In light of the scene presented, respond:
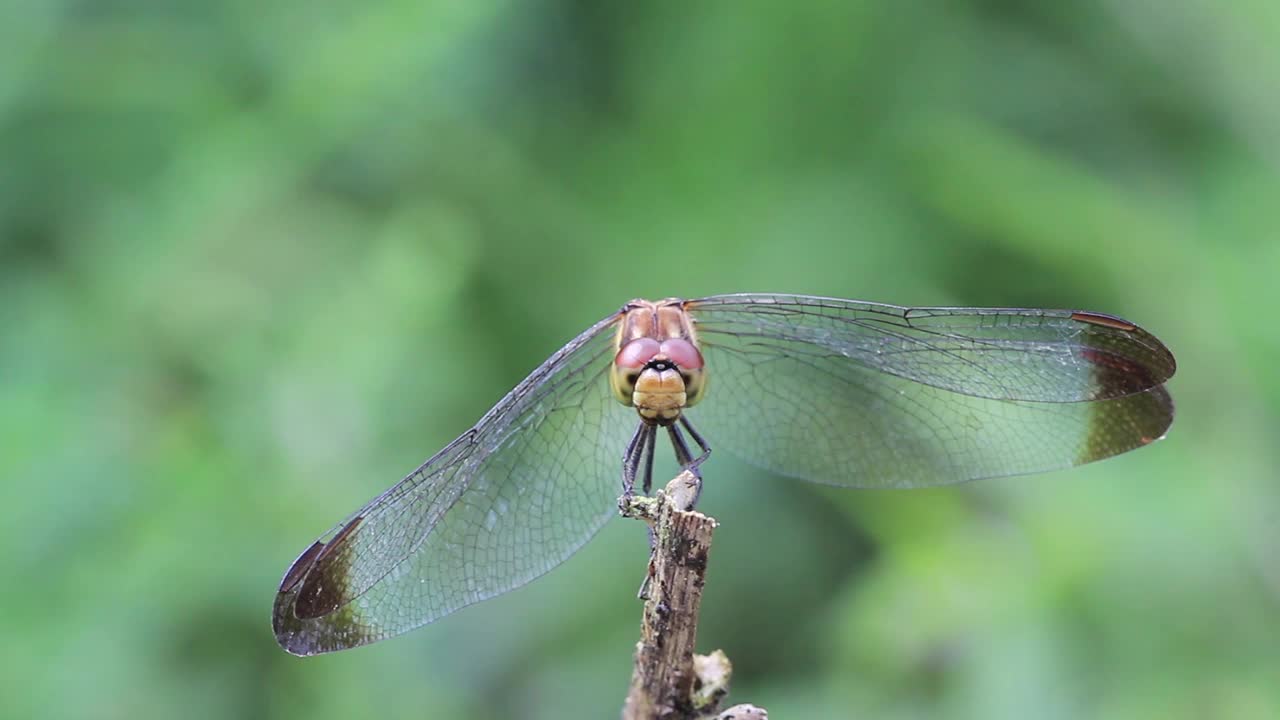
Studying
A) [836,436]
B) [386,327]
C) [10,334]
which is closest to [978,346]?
[836,436]

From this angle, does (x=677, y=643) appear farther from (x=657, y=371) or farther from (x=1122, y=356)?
(x=1122, y=356)

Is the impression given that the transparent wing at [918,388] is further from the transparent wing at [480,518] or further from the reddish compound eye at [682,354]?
the transparent wing at [480,518]

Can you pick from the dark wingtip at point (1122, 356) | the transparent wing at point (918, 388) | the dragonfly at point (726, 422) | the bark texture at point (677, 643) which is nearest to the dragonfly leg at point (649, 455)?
the dragonfly at point (726, 422)

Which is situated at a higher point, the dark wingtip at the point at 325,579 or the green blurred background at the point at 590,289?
the green blurred background at the point at 590,289

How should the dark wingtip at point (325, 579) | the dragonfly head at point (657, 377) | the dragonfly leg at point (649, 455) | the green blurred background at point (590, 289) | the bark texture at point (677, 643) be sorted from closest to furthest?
the bark texture at point (677, 643)
the dark wingtip at point (325, 579)
the dragonfly head at point (657, 377)
the dragonfly leg at point (649, 455)
the green blurred background at point (590, 289)

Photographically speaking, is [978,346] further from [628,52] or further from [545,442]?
[628,52]

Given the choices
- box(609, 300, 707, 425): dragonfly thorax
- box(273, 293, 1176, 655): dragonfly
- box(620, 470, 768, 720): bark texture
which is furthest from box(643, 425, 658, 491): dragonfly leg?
box(620, 470, 768, 720): bark texture

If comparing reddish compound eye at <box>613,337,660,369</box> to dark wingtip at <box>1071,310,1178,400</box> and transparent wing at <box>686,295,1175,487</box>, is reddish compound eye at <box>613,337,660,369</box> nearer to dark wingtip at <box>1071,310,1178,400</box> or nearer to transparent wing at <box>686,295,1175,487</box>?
transparent wing at <box>686,295,1175,487</box>
